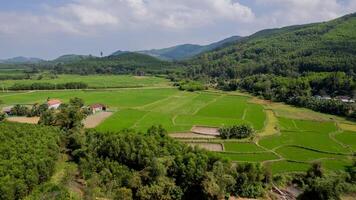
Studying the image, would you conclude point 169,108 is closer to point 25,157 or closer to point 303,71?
point 25,157

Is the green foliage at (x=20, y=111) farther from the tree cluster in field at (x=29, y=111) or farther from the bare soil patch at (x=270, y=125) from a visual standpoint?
the bare soil patch at (x=270, y=125)

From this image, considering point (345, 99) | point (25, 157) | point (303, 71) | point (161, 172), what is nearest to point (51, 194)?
point (161, 172)

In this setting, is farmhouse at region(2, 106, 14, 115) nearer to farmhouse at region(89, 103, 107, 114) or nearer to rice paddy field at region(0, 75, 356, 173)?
rice paddy field at region(0, 75, 356, 173)

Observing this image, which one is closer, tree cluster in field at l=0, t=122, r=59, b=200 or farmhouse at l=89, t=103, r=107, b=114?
tree cluster in field at l=0, t=122, r=59, b=200

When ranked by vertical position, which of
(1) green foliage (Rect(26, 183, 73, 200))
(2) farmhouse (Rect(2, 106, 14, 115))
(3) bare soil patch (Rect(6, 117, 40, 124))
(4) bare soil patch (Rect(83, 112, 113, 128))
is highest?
(1) green foliage (Rect(26, 183, 73, 200))

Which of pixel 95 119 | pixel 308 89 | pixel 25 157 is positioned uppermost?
pixel 308 89

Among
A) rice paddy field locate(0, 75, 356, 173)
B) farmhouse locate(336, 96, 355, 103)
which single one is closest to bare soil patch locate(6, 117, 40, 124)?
rice paddy field locate(0, 75, 356, 173)

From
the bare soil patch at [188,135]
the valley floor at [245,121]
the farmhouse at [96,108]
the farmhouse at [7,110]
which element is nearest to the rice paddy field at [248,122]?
the valley floor at [245,121]
